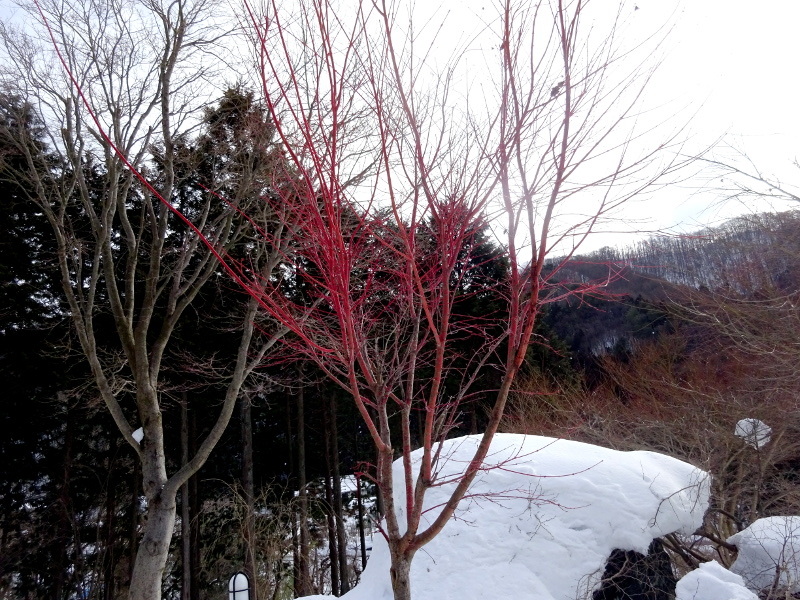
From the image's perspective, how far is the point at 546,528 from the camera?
4.69 m

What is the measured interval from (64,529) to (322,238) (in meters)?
12.1

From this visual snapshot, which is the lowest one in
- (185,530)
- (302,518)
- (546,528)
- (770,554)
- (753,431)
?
(302,518)

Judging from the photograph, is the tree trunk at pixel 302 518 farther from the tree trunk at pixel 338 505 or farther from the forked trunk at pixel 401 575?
the forked trunk at pixel 401 575

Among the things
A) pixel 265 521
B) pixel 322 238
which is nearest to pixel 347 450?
pixel 265 521

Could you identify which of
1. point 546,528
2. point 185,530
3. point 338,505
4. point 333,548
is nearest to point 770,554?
point 546,528

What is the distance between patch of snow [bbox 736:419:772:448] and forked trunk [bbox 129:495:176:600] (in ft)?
25.5

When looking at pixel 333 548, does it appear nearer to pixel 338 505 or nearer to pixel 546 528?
pixel 338 505

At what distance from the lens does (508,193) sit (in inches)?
59.9

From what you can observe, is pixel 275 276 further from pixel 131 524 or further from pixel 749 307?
pixel 749 307

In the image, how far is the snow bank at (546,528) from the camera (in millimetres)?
4340

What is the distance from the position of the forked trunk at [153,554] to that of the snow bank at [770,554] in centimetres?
596

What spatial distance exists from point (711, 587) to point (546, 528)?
134 cm

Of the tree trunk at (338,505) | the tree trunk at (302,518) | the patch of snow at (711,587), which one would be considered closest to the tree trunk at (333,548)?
the tree trunk at (338,505)

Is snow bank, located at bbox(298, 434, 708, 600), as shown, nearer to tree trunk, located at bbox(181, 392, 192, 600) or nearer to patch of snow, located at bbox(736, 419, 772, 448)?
patch of snow, located at bbox(736, 419, 772, 448)
